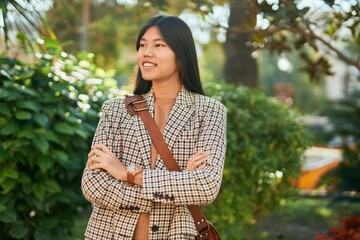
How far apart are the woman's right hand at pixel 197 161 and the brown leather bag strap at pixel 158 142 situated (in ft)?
0.21

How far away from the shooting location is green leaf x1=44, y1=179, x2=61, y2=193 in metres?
5.07

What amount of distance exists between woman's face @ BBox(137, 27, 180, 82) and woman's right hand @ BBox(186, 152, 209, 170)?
1.45ft

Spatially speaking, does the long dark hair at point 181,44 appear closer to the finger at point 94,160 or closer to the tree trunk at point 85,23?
the finger at point 94,160

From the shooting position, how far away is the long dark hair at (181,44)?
332cm

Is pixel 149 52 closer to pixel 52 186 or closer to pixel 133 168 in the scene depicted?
pixel 133 168

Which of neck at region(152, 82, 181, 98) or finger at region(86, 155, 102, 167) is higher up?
neck at region(152, 82, 181, 98)

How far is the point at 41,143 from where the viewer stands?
4.81 meters

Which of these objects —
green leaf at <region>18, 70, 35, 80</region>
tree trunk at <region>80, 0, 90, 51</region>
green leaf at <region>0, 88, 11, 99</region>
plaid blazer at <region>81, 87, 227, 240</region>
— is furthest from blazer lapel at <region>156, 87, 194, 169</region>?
tree trunk at <region>80, 0, 90, 51</region>

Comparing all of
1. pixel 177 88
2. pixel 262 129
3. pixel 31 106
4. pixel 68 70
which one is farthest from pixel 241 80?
pixel 177 88

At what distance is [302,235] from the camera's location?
8.47 metres

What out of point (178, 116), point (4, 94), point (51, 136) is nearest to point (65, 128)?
point (51, 136)

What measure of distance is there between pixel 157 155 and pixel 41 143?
1.79 meters

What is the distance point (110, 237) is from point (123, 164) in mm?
348

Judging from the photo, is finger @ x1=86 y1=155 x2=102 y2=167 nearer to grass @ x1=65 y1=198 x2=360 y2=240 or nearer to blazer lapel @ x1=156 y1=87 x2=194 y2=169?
blazer lapel @ x1=156 y1=87 x2=194 y2=169
